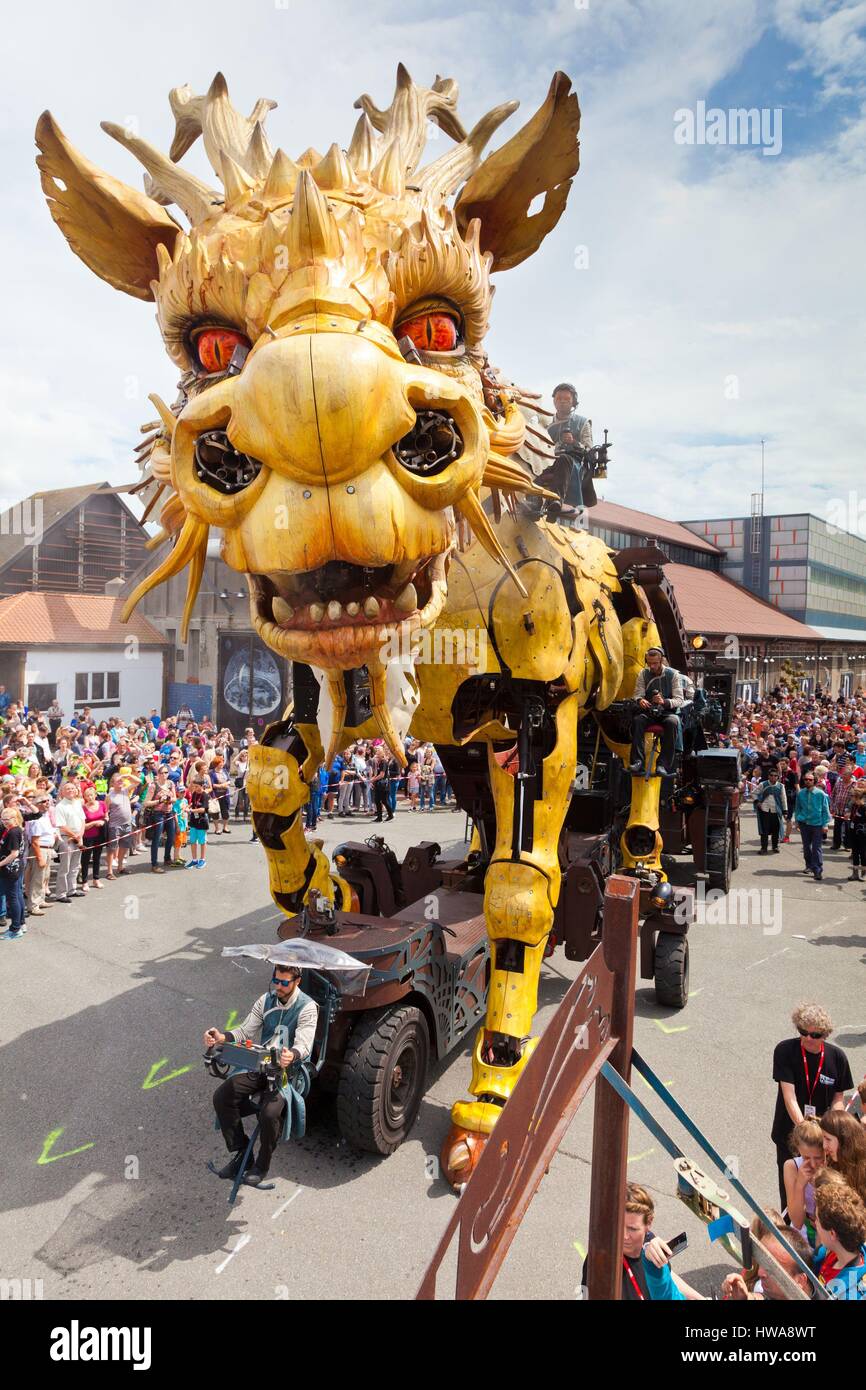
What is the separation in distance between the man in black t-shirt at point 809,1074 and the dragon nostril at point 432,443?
2908mm

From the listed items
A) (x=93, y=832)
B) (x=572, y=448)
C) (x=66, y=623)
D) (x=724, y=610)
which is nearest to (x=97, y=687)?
(x=66, y=623)

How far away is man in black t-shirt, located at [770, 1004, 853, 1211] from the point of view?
148 inches

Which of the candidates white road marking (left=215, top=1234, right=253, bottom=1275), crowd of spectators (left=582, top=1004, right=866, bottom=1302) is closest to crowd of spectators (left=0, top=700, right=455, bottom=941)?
white road marking (left=215, top=1234, right=253, bottom=1275)

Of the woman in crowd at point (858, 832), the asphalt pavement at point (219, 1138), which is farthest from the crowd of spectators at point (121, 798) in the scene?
the woman in crowd at point (858, 832)

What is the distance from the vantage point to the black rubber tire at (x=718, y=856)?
Result: 9.13m

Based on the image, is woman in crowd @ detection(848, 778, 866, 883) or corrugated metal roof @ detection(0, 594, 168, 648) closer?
→ woman in crowd @ detection(848, 778, 866, 883)

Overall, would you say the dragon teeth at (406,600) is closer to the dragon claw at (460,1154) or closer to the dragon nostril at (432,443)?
the dragon nostril at (432,443)

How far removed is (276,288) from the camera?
3.02 metres

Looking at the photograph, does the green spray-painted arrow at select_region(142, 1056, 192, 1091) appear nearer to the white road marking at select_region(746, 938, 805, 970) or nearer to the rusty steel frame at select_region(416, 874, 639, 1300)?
the rusty steel frame at select_region(416, 874, 639, 1300)

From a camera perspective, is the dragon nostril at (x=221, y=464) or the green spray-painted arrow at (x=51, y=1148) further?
the green spray-painted arrow at (x=51, y=1148)

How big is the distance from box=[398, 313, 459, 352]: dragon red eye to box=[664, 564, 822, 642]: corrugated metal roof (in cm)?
2374

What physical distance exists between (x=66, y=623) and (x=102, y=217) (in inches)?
796

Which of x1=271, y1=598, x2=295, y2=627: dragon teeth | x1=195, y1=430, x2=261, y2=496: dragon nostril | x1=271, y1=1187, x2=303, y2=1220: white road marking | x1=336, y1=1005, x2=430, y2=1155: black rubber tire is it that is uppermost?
x1=195, y1=430, x2=261, y2=496: dragon nostril
